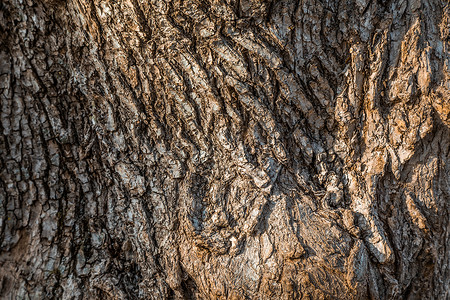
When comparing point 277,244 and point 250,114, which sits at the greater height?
point 250,114

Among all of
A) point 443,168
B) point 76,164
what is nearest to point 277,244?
point 443,168

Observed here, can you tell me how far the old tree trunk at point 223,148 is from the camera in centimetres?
160

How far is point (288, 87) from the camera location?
1.64 metres

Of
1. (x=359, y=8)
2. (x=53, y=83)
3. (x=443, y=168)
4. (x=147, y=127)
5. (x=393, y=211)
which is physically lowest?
(x=393, y=211)

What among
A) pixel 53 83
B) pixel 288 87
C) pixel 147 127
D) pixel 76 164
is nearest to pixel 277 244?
pixel 288 87

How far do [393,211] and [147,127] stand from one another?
53.5 inches

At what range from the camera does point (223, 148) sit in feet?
5.43

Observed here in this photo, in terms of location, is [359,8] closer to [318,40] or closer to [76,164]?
[318,40]

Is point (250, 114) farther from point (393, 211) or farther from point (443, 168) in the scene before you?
point (443, 168)

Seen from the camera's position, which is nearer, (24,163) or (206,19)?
(206,19)

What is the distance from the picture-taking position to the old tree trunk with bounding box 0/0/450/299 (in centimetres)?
160

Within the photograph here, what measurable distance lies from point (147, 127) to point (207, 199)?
1.61 feet

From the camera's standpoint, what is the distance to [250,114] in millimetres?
1644

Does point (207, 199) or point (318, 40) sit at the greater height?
point (318, 40)
